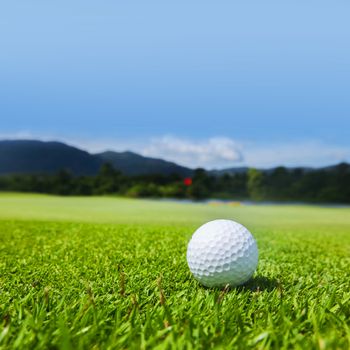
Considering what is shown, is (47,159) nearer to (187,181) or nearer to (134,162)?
(134,162)

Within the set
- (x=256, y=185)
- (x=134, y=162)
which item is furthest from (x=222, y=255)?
(x=134, y=162)

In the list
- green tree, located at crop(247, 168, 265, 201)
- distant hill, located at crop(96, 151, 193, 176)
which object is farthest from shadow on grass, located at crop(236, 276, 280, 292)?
distant hill, located at crop(96, 151, 193, 176)

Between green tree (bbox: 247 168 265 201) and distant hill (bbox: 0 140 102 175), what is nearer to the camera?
green tree (bbox: 247 168 265 201)

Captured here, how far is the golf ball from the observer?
3393 millimetres

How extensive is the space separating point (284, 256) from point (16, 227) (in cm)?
502

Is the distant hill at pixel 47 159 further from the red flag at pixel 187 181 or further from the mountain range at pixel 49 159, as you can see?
the red flag at pixel 187 181

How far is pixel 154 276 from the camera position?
3596 millimetres

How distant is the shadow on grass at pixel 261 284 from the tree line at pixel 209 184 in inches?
1219

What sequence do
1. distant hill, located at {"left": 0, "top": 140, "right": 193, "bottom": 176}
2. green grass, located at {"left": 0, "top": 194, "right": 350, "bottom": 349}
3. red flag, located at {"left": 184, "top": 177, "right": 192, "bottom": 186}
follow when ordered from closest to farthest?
Answer: 1. green grass, located at {"left": 0, "top": 194, "right": 350, "bottom": 349}
2. red flag, located at {"left": 184, "top": 177, "right": 192, "bottom": 186}
3. distant hill, located at {"left": 0, "top": 140, "right": 193, "bottom": 176}

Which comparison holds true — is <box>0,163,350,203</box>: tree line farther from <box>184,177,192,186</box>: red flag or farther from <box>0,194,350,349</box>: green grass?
<box>0,194,350,349</box>: green grass

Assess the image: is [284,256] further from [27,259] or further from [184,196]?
[184,196]

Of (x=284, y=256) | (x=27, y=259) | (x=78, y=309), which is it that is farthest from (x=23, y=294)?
(x=284, y=256)

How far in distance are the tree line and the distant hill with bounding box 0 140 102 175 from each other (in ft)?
120

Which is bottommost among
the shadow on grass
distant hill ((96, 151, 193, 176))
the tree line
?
the shadow on grass
